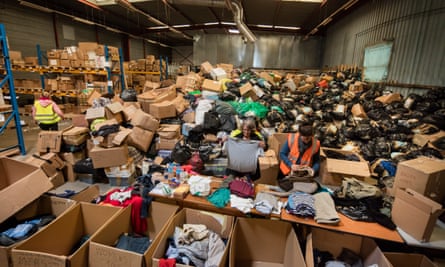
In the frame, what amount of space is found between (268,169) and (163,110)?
287cm

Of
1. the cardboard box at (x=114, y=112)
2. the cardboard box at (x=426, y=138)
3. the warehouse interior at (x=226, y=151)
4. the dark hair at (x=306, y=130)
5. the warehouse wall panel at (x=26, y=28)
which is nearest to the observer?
the warehouse interior at (x=226, y=151)

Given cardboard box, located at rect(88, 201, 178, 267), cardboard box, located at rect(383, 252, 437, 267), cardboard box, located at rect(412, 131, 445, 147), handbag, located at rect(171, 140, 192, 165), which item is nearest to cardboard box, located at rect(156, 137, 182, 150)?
handbag, located at rect(171, 140, 192, 165)

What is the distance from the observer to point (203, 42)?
532 inches

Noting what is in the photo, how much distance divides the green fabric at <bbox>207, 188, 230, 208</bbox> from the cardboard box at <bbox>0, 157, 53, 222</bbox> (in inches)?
69.0

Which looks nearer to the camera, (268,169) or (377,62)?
(268,169)

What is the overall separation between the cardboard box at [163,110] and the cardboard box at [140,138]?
619 mm

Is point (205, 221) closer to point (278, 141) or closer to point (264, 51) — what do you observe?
point (278, 141)

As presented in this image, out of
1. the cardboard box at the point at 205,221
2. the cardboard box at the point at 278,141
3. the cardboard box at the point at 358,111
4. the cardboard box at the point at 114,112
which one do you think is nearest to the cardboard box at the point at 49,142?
the cardboard box at the point at 114,112

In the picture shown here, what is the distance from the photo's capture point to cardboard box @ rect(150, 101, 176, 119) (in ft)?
15.9

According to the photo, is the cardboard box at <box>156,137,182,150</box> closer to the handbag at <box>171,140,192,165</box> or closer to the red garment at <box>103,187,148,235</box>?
the handbag at <box>171,140,192,165</box>

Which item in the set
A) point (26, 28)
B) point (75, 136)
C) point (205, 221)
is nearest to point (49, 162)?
point (75, 136)

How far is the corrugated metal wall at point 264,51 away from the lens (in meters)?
12.8

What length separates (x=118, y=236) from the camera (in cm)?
219

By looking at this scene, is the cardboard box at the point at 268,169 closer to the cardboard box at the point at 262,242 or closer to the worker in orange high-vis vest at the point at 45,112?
the cardboard box at the point at 262,242
